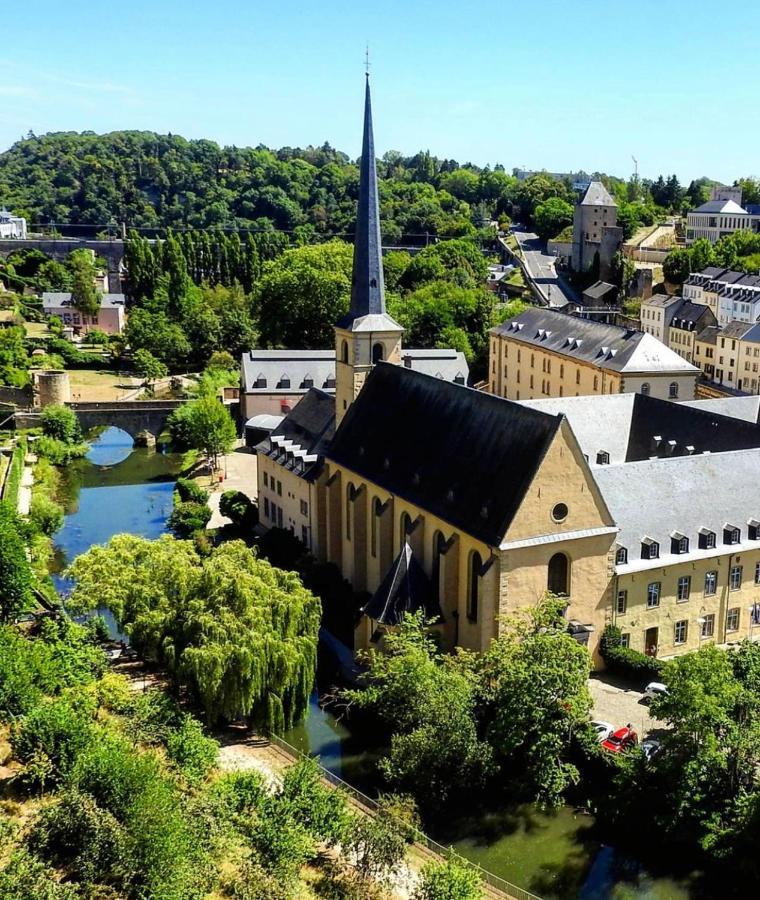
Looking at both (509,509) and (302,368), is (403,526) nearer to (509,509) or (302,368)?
(509,509)

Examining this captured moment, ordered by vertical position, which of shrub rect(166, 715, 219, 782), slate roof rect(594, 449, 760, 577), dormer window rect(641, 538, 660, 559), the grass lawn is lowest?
shrub rect(166, 715, 219, 782)

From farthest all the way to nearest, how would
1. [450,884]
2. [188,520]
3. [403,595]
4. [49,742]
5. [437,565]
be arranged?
[188,520]
[437,565]
[403,595]
[49,742]
[450,884]

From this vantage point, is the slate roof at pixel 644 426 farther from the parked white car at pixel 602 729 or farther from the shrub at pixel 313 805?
the shrub at pixel 313 805

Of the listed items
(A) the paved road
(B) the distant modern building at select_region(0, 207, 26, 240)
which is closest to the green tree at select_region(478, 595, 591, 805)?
(A) the paved road

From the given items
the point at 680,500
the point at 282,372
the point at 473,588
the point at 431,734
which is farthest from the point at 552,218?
the point at 431,734

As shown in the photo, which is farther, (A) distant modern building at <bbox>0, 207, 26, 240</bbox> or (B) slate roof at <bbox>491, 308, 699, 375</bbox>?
(A) distant modern building at <bbox>0, 207, 26, 240</bbox>

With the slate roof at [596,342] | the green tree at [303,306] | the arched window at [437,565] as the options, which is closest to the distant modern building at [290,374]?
the slate roof at [596,342]

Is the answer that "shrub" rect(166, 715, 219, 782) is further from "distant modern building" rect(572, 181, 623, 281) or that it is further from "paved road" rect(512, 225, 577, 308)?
"distant modern building" rect(572, 181, 623, 281)
